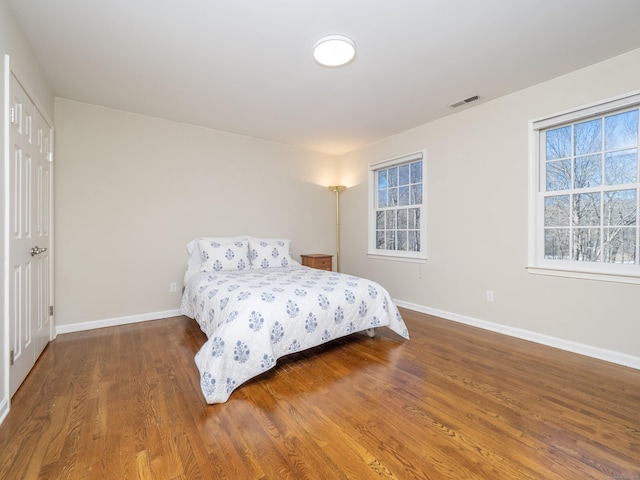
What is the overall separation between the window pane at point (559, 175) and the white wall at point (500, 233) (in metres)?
0.21

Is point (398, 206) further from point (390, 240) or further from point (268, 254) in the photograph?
point (268, 254)

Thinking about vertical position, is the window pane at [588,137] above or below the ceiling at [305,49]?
below

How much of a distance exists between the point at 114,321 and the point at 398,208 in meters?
3.83

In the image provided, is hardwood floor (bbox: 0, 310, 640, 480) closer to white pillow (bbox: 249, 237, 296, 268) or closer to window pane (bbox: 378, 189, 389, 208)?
white pillow (bbox: 249, 237, 296, 268)

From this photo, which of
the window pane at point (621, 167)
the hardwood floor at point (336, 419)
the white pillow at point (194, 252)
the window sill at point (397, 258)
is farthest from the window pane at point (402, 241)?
the white pillow at point (194, 252)

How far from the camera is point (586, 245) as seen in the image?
8.45 feet

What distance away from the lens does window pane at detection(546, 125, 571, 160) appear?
105 inches

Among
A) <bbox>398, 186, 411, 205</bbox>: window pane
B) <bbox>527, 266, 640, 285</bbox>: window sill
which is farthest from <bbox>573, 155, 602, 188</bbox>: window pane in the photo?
<bbox>398, 186, 411, 205</bbox>: window pane

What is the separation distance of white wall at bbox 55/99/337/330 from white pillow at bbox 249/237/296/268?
45 centimetres

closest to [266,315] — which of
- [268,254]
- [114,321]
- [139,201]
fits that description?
[268,254]

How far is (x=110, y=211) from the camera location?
10.8 feet

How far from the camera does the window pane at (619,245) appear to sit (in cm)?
234

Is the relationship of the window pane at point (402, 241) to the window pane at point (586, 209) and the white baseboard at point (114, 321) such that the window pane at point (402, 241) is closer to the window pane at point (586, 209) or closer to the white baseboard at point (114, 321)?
the window pane at point (586, 209)

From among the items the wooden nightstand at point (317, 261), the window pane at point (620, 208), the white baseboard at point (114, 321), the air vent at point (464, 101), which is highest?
the air vent at point (464, 101)
